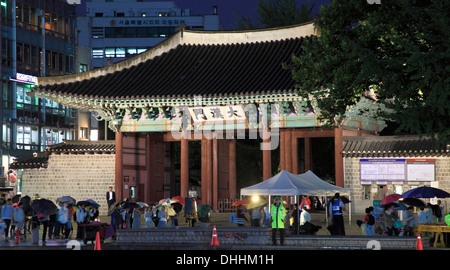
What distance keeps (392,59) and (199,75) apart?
18023mm

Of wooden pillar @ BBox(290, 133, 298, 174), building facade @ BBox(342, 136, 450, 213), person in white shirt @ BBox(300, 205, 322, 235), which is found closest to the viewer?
person in white shirt @ BBox(300, 205, 322, 235)

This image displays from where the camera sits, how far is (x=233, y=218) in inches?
1080

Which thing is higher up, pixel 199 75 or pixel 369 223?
pixel 199 75

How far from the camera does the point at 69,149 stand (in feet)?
126

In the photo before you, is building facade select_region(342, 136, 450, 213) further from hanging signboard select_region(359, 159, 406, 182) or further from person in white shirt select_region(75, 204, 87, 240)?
person in white shirt select_region(75, 204, 87, 240)

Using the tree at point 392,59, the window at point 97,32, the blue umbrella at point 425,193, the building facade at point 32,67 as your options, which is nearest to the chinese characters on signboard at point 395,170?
the blue umbrella at point 425,193

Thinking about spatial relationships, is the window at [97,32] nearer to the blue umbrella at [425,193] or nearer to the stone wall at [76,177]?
the stone wall at [76,177]

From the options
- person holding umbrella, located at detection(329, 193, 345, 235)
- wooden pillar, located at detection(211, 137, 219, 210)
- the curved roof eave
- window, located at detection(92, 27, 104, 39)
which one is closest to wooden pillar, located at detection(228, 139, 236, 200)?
wooden pillar, located at detection(211, 137, 219, 210)

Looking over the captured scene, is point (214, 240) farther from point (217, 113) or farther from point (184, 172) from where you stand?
point (184, 172)

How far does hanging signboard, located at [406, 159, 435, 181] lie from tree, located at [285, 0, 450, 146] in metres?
10.6

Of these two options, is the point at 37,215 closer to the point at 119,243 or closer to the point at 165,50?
the point at 119,243

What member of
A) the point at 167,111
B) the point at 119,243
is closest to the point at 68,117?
the point at 167,111

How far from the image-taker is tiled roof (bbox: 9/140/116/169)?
37969 mm

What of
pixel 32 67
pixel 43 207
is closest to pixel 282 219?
pixel 43 207
